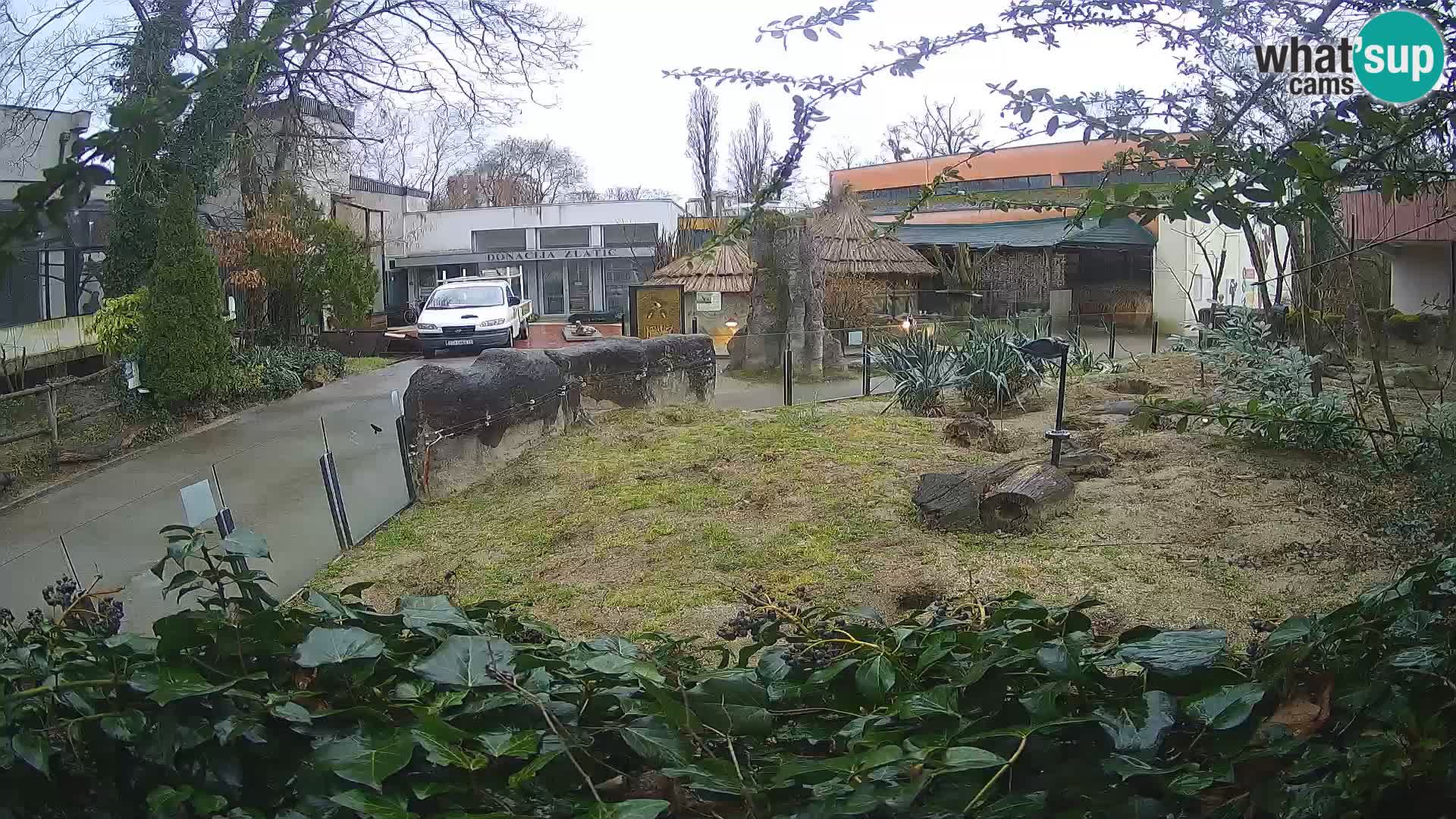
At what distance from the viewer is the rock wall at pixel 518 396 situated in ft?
19.5

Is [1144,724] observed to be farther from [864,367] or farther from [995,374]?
[864,367]

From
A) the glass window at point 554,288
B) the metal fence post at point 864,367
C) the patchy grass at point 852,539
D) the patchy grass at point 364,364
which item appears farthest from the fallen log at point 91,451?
the glass window at point 554,288

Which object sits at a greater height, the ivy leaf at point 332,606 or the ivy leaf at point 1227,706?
the ivy leaf at point 332,606

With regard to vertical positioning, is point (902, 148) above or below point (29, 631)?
above

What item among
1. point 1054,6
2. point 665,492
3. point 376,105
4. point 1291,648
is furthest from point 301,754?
point 376,105

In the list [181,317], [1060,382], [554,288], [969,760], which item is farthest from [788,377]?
[554,288]

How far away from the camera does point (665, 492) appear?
5.42 meters

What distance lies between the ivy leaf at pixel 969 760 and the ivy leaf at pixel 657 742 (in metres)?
0.26

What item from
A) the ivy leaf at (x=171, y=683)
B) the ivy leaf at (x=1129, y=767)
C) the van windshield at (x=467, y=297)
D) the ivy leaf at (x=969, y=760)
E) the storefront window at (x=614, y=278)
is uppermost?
the storefront window at (x=614, y=278)

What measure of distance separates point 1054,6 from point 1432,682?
1324 mm

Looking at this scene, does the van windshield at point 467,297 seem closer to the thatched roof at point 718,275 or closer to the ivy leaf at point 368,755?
the thatched roof at point 718,275

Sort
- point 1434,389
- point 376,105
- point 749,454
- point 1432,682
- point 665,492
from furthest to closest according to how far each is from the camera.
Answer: point 376,105
point 749,454
point 665,492
point 1434,389
point 1432,682

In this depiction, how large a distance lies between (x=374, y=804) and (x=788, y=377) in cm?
884

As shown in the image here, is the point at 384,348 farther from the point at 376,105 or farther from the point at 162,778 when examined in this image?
the point at 162,778
